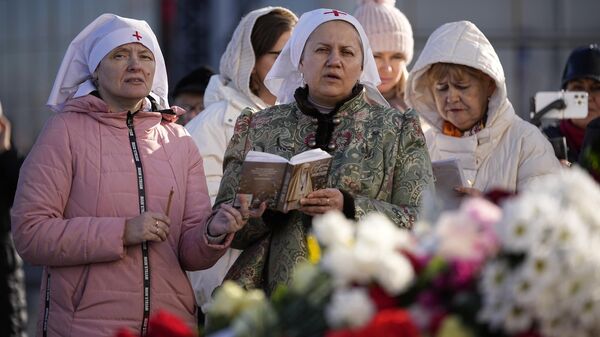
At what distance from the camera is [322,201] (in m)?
4.61

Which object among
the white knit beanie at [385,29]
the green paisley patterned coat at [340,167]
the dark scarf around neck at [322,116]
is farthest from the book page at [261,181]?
the white knit beanie at [385,29]

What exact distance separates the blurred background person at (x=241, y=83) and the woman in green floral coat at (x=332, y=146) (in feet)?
3.65

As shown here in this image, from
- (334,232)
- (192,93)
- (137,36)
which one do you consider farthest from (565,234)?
(192,93)

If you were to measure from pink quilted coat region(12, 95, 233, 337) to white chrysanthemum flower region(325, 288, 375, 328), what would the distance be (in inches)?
83.2

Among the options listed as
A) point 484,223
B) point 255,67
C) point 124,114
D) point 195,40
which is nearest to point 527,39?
point 195,40

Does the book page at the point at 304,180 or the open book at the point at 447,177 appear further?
the open book at the point at 447,177

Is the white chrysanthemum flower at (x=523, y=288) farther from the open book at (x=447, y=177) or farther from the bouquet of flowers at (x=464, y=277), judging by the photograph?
the open book at (x=447, y=177)

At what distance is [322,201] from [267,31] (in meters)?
1.84

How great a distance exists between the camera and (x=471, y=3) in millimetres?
18234

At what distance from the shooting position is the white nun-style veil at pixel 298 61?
509 centimetres

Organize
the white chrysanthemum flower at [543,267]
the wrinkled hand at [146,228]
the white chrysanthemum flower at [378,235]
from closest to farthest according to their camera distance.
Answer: the white chrysanthemum flower at [543,267] < the white chrysanthemum flower at [378,235] < the wrinkled hand at [146,228]

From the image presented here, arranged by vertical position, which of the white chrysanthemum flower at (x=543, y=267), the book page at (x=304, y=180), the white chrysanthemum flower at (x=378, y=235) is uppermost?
the white chrysanthemum flower at (x=378, y=235)

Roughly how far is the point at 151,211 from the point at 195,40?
483 inches

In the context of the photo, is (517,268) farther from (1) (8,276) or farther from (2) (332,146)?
(1) (8,276)
